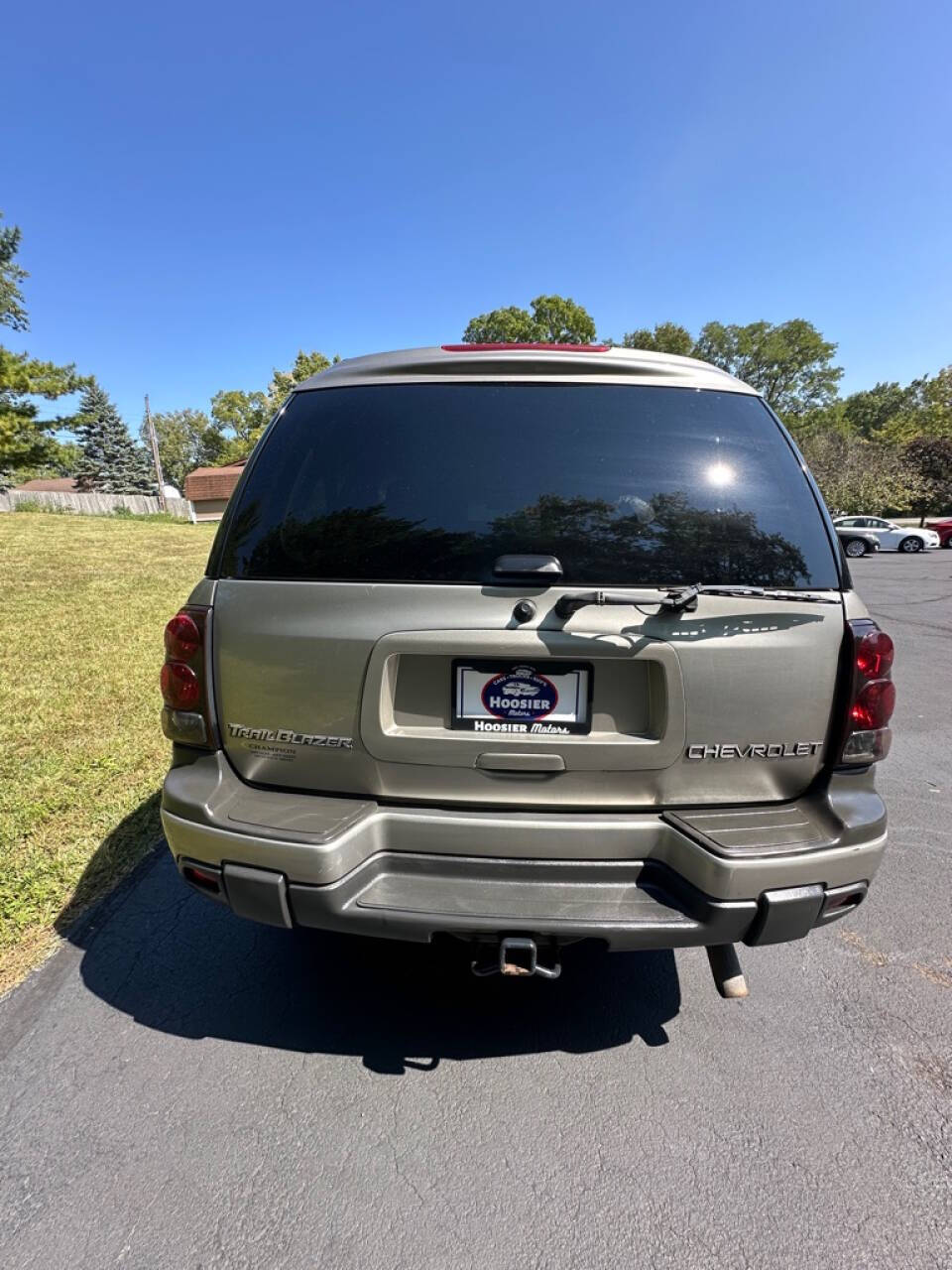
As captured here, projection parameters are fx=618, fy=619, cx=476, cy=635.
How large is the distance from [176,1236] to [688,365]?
278 centimetres

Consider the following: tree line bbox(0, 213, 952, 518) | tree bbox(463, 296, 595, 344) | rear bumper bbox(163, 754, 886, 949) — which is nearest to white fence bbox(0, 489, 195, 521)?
tree line bbox(0, 213, 952, 518)

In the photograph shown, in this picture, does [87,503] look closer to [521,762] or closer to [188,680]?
[188,680]

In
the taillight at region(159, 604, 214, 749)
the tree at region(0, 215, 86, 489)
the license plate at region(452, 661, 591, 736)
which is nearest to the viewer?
the license plate at region(452, 661, 591, 736)

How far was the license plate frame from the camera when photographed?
1714 millimetres

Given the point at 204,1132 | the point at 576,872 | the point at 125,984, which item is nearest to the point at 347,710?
the point at 576,872

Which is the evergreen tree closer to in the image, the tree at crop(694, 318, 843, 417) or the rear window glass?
the tree at crop(694, 318, 843, 417)

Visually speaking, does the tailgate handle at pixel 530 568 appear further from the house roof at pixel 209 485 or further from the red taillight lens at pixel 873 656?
the house roof at pixel 209 485

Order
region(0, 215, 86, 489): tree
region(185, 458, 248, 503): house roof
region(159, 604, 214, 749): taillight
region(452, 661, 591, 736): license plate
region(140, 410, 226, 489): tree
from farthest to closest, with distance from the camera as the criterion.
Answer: region(140, 410, 226, 489): tree, region(185, 458, 248, 503): house roof, region(0, 215, 86, 489): tree, region(159, 604, 214, 749): taillight, region(452, 661, 591, 736): license plate

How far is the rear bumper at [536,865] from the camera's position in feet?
5.30

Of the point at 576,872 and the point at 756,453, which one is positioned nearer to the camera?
the point at 576,872

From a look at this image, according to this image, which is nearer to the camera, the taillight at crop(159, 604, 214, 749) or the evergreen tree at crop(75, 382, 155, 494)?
the taillight at crop(159, 604, 214, 749)

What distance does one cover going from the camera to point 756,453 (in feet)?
6.21

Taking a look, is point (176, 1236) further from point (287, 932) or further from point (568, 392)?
point (568, 392)

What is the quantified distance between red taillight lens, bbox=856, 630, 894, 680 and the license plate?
767 mm
